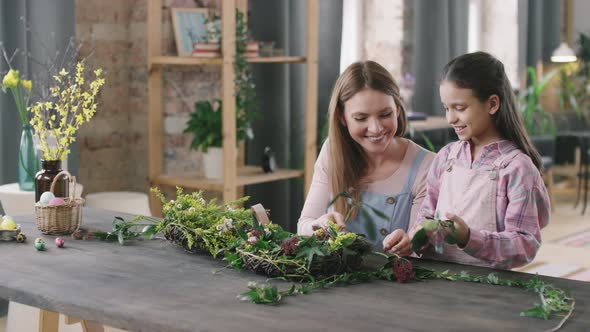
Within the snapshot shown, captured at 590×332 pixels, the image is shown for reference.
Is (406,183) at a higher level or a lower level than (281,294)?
higher

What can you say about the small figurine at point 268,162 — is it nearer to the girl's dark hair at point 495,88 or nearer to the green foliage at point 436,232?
the girl's dark hair at point 495,88

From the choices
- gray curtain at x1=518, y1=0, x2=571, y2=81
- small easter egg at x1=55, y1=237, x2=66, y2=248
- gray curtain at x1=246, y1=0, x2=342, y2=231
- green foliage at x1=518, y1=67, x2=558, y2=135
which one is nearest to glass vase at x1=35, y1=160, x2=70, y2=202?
small easter egg at x1=55, y1=237, x2=66, y2=248

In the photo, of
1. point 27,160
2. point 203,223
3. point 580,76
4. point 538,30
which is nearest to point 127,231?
point 203,223

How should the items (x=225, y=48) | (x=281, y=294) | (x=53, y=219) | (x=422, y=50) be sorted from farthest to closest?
(x=422, y=50) < (x=225, y=48) < (x=53, y=219) < (x=281, y=294)

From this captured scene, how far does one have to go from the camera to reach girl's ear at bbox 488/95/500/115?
94.8 inches

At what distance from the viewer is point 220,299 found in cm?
200

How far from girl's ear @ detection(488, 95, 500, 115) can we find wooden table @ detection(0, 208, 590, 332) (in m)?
0.43

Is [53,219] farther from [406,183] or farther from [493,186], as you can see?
[493,186]

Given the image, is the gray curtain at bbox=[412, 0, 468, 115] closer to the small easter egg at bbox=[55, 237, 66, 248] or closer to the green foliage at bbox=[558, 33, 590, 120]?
the green foliage at bbox=[558, 33, 590, 120]

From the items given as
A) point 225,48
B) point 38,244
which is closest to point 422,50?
point 225,48

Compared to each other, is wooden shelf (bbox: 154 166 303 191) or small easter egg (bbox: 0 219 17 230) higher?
small easter egg (bbox: 0 219 17 230)

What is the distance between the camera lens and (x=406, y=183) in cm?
274

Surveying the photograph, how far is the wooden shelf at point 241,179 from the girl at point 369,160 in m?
1.96

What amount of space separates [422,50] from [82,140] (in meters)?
3.25
